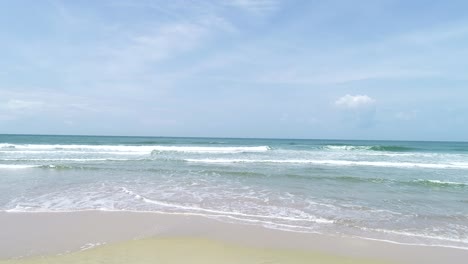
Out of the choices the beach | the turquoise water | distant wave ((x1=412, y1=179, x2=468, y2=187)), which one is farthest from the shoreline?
distant wave ((x1=412, y1=179, x2=468, y2=187))

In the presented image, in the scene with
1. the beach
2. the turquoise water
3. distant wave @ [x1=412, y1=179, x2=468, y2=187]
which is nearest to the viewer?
the beach

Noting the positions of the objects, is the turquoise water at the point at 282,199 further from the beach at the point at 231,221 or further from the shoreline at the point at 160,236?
the shoreline at the point at 160,236

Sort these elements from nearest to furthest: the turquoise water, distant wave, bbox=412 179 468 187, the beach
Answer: the beach < the turquoise water < distant wave, bbox=412 179 468 187

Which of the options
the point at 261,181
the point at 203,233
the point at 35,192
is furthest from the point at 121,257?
the point at 261,181

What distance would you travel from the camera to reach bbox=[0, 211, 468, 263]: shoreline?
488cm

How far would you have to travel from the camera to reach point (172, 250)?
4.74 metres

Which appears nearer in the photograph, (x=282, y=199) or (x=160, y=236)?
(x=160, y=236)

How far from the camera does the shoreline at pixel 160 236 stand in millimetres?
4875

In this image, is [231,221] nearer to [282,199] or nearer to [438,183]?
[282,199]

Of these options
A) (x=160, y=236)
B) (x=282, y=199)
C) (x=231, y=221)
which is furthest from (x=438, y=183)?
(x=160, y=236)

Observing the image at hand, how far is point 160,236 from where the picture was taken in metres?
5.52

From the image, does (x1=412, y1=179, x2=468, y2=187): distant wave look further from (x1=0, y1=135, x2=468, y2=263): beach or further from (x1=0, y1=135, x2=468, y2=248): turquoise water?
(x1=0, y1=135, x2=468, y2=263): beach

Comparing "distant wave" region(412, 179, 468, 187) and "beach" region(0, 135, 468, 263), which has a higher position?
"distant wave" region(412, 179, 468, 187)

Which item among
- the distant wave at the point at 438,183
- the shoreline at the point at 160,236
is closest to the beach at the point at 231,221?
the shoreline at the point at 160,236
